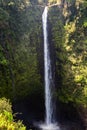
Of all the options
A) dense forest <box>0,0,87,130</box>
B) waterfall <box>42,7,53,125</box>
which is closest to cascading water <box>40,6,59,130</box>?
waterfall <box>42,7,53,125</box>

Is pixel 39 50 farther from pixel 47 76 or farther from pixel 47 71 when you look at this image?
pixel 47 76

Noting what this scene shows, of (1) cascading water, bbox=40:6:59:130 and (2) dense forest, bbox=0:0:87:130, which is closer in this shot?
(2) dense forest, bbox=0:0:87:130

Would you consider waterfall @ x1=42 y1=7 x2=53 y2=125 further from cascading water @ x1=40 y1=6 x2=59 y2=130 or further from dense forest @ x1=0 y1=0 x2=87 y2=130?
dense forest @ x1=0 y1=0 x2=87 y2=130

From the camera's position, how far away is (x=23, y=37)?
1159 inches

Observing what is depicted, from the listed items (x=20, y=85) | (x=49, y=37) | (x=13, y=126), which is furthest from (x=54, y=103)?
(x=13, y=126)

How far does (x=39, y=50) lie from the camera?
100 ft

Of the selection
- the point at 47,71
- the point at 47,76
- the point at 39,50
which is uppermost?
the point at 39,50

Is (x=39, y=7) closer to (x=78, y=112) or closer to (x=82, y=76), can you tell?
(x=82, y=76)

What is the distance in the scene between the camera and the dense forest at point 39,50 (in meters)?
28.5

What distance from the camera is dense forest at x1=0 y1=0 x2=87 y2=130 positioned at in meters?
28.5

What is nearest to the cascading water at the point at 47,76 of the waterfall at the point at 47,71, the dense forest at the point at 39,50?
the waterfall at the point at 47,71

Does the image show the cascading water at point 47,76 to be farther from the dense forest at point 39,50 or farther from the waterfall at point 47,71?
the dense forest at point 39,50

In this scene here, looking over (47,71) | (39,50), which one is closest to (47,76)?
(47,71)

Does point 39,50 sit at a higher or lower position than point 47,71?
higher
